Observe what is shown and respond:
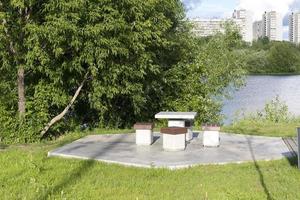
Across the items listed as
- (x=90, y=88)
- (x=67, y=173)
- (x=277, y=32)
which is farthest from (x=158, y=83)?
(x=277, y=32)

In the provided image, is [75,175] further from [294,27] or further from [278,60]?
[294,27]

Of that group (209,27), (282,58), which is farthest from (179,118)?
(282,58)

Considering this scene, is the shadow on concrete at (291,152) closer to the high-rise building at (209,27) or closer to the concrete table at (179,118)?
the concrete table at (179,118)

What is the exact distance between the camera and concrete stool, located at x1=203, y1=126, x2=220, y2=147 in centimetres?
905

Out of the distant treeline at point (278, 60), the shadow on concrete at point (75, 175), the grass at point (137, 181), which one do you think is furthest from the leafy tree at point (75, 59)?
the distant treeline at point (278, 60)

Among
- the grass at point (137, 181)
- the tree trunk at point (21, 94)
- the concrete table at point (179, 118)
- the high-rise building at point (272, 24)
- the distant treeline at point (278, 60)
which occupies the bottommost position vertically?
the grass at point (137, 181)

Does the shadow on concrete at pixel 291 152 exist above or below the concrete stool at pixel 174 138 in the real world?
below

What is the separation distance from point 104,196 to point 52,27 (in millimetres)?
4506

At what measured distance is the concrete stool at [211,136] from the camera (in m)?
9.05

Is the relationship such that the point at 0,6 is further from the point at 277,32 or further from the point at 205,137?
the point at 277,32

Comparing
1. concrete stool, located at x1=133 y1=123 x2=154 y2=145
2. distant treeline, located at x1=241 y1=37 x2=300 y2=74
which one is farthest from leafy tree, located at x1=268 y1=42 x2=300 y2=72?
concrete stool, located at x1=133 y1=123 x2=154 y2=145

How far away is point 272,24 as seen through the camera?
111125 mm

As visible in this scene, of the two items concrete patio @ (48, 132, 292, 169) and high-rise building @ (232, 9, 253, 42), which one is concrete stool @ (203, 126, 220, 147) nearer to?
concrete patio @ (48, 132, 292, 169)

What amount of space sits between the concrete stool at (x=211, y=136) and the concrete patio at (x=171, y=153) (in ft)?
0.46
